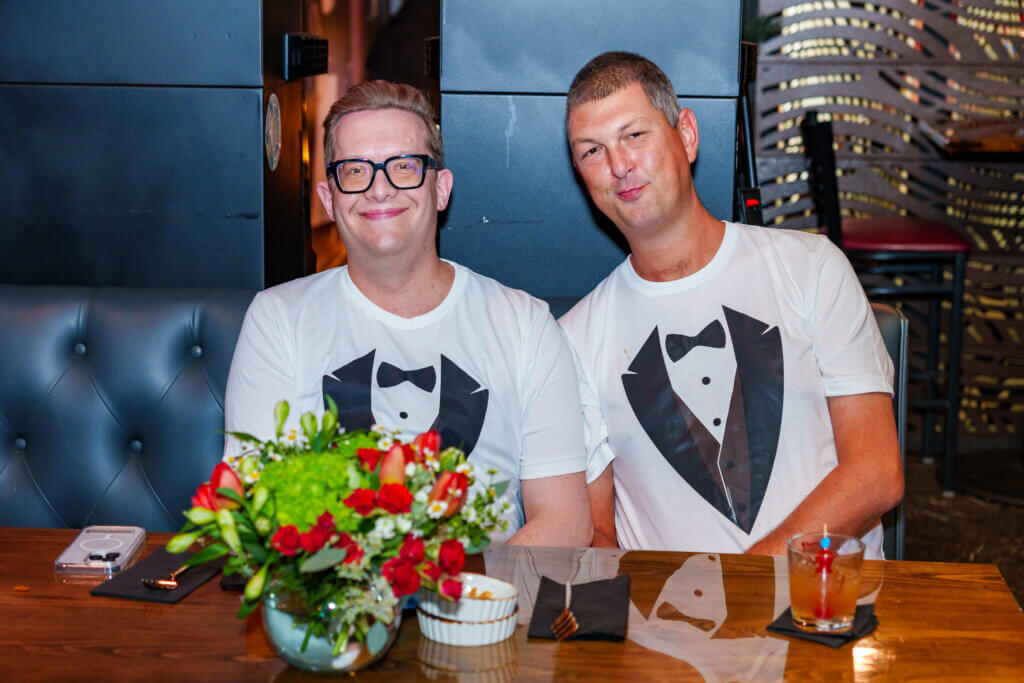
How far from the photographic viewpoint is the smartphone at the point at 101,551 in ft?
4.77

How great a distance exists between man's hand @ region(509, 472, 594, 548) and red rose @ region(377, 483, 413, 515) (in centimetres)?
68

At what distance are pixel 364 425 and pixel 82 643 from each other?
2.29 feet

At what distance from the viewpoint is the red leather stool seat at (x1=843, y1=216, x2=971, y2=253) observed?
3.92m

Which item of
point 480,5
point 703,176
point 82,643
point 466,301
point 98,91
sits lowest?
point 82,643

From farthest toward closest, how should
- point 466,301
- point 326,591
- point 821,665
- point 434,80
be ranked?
point 434,80 → point 466,301 → point 821,665 → point 326,591

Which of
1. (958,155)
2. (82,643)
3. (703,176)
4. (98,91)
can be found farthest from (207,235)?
(958,155)

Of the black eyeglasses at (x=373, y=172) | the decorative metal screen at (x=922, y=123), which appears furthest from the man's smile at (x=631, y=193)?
the decorative metal screen at (x=922, y=123)

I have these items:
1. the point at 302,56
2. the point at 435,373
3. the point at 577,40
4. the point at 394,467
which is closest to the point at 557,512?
the point at 435,373

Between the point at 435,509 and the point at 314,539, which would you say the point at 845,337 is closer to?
the point at 435,509

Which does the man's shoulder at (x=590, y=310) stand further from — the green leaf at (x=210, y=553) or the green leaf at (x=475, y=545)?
the green leaf at (x=210, y=553)

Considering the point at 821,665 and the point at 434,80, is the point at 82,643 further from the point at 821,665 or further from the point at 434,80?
the point at 434,80

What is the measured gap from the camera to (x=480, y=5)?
2.29 m

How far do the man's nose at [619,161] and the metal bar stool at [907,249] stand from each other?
203cm

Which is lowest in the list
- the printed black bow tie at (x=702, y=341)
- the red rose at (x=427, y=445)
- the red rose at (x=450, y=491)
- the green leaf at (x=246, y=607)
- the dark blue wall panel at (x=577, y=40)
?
the green leaf at (x=246, y=607)
